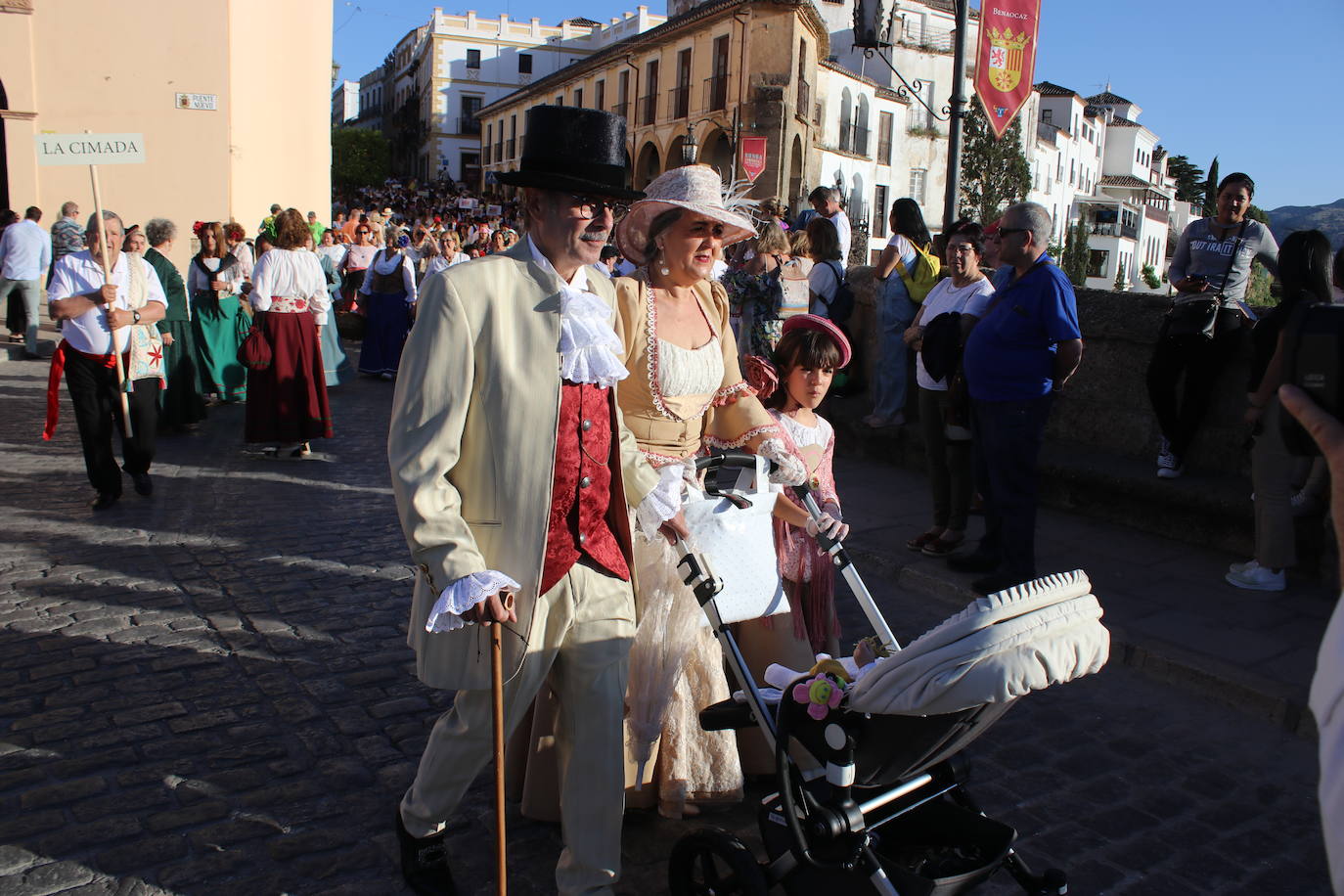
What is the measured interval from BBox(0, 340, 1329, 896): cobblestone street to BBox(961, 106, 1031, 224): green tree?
49.8 metres

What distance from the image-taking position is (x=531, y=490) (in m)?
2.57

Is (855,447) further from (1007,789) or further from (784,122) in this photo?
(784,122)

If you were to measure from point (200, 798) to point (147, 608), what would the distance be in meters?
2.05

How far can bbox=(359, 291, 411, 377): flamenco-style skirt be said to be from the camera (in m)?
13.5

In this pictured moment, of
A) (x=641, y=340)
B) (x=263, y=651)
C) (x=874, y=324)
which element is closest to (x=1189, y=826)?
(x=641, y=340)

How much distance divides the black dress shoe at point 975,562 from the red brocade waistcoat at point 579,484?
142 inches

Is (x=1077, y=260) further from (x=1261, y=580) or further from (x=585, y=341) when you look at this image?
(x=585, y=341)

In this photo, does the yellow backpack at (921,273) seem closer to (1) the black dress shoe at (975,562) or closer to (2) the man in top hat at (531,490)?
(1) the black dress shoe at (975,562)

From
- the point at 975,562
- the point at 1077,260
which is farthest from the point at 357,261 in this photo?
the point at 1077,260

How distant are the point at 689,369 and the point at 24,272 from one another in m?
14.0

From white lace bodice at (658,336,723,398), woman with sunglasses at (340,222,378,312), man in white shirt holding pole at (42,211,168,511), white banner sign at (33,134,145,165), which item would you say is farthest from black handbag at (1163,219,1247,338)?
woman with sunglasses at (340,222,378,312)

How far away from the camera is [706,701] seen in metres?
3.50

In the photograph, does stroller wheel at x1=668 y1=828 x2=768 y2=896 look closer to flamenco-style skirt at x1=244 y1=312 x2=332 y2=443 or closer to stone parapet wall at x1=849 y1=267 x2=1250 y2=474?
stone parapet wall at x1=849 y1=267 x2=1250 y2=474

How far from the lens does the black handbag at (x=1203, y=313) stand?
6.42 metres
